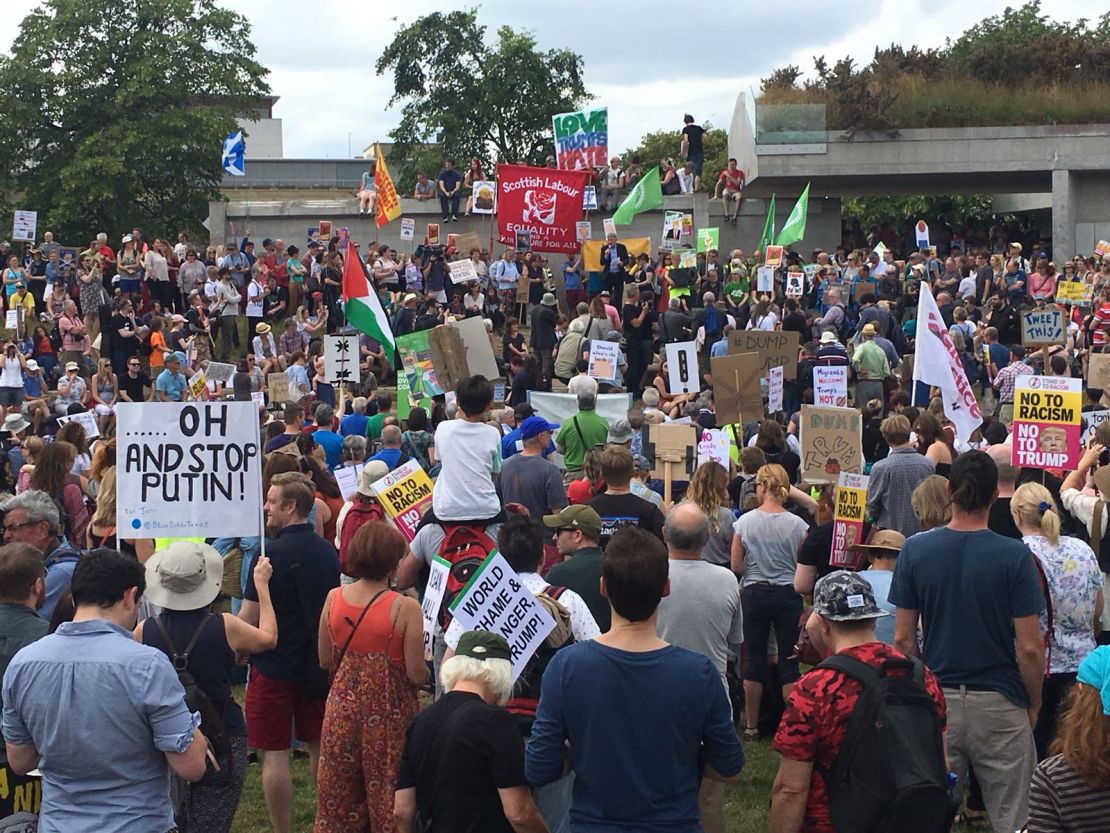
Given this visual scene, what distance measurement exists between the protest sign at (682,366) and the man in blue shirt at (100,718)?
11644 mm

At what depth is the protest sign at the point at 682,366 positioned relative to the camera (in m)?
16.2

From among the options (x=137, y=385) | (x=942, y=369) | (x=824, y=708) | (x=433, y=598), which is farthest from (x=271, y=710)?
(x=137, y=385)

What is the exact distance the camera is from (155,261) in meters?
26.5

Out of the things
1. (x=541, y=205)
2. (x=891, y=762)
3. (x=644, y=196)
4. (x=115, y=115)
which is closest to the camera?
(x=891, y=762)

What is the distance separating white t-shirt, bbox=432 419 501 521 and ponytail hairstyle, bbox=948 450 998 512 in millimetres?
2717

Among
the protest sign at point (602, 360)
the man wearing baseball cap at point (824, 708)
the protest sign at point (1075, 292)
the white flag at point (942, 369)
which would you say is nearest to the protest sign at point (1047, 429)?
the white flag at point (942, 369)

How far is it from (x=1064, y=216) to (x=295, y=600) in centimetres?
3145

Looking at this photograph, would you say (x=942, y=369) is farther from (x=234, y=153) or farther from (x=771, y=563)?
(x=234, y=153)

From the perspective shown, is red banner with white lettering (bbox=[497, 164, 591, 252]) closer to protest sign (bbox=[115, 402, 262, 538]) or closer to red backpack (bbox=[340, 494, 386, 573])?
red backpack (bbox=[340, 494, 386, 573])

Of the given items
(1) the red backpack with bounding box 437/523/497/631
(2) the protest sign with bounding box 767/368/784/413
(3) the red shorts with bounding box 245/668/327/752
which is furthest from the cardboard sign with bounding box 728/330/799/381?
(3) the red shorts with bounding box 245/668/327/752

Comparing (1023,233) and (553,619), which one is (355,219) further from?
(553,619)

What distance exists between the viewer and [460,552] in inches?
294

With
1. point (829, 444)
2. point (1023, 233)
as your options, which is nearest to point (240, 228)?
point (1023, 233)

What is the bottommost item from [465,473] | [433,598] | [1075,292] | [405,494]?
[433,598]
